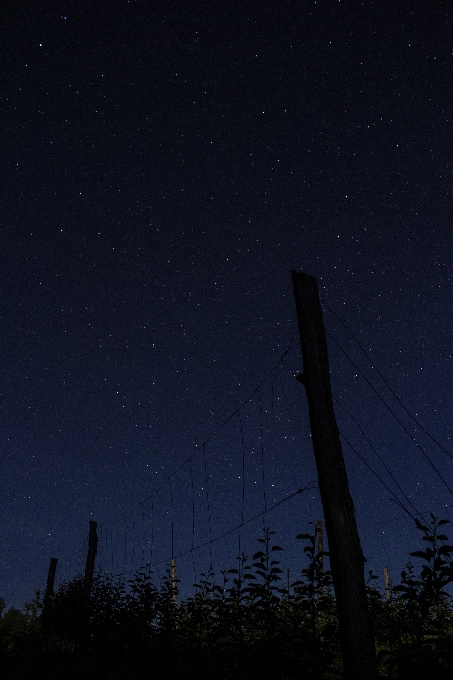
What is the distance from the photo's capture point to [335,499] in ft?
15.4

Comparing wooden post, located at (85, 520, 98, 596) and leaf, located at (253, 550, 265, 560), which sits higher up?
wooden post, located at (85, 520, 98, 596)

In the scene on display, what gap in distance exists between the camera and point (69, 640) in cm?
Answer: 1634

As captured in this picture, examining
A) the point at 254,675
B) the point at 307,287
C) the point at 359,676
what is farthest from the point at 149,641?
the point at 307,287

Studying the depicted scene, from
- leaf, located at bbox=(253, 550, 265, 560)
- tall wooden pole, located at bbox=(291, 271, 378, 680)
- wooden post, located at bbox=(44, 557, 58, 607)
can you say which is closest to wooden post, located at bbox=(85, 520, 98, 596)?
wooden post, located at bbox=(44, 557, 58, 607)

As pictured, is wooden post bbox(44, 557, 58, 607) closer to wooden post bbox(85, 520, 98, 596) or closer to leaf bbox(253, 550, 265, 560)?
wooden post bbox(85, 520, 98, 596)

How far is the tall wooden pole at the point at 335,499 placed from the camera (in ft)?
14.0

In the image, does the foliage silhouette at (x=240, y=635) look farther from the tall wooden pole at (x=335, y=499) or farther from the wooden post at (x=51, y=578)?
the wooden post at (x=51, y=578)

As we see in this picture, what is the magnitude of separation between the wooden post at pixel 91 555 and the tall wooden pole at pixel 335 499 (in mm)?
16995

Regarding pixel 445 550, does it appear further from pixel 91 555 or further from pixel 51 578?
pixel 51 578

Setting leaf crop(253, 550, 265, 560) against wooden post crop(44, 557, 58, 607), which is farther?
wooden post crop(44, 557, 58, 607)

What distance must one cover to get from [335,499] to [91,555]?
59.7 ft

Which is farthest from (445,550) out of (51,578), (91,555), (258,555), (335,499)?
(51,578)

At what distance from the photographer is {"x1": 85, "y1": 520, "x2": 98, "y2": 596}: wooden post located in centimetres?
1898

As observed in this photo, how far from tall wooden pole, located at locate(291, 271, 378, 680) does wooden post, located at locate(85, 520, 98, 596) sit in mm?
16995
